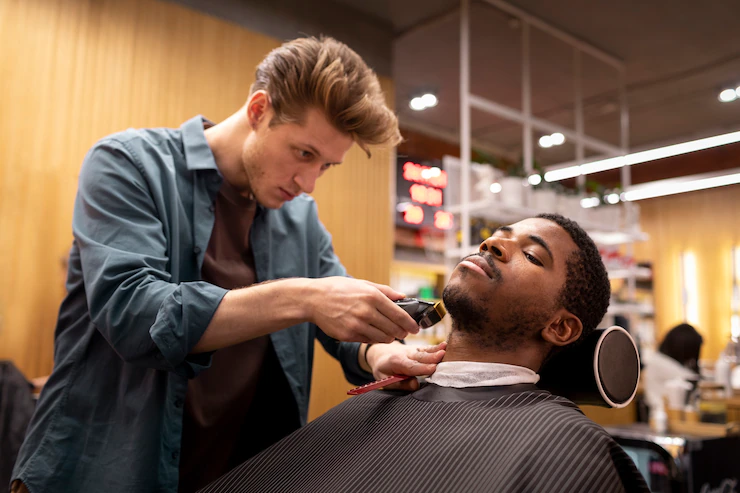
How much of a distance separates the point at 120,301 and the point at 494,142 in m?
6.35

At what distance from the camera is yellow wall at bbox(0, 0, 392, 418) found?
2.85m

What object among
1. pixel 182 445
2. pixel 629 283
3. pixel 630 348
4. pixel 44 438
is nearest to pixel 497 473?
pixel 630 348

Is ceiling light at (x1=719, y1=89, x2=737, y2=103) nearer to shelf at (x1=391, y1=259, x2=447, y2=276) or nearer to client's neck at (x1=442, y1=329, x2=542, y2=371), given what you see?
shelf at (x1=391, y1=259, x2=447, y2=276)

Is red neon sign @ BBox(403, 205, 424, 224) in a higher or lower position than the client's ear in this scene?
higher

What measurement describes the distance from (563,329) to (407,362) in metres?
0.36

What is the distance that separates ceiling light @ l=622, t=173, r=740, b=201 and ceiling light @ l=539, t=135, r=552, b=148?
1746 millimetres

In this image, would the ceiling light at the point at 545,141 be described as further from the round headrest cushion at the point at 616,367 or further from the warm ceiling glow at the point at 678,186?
the round headrest cushion at the point at 616,367

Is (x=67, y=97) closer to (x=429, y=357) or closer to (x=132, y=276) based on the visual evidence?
(x=132, y=276)

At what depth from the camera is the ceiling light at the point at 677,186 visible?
25.1 ft

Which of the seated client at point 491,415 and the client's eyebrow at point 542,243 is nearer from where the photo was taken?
the seated client at point 491,415

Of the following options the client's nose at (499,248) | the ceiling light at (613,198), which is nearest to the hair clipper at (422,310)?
the client's nose at (499,248)

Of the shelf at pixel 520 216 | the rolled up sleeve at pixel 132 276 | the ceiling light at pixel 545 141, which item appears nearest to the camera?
the rolled up sleeve at pixel 132 276

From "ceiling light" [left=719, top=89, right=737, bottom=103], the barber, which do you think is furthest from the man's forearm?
"ceiling light" [left=719, top=89, right=737, bottom=103]

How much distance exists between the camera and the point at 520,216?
4340mm
